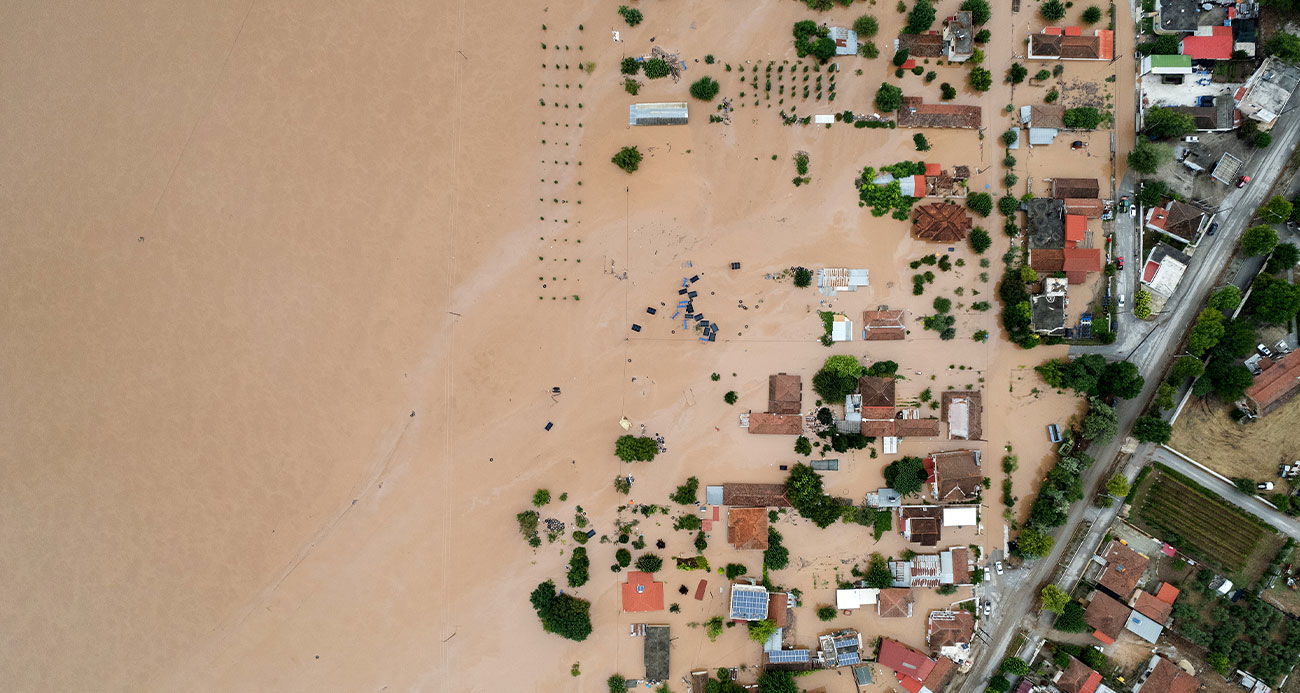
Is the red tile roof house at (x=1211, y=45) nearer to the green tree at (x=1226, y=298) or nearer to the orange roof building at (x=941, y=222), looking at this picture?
the green tree at (x=1226, y=298)

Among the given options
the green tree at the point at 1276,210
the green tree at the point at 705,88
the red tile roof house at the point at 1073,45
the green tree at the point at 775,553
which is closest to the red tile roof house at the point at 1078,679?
the green tree at the point at 775,553

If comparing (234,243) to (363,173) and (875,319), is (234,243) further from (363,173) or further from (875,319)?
(875,319)

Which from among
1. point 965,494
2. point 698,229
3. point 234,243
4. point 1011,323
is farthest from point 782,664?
point 234,243

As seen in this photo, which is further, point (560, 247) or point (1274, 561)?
point (560, 247)

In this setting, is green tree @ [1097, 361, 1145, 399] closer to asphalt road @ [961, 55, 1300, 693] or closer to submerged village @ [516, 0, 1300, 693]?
submerged village @ [516, 0, 1300, 693]

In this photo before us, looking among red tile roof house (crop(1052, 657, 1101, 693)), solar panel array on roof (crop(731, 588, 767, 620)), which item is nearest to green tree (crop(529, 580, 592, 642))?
solar panel array on roof (crop(731, 588, 767, 620))

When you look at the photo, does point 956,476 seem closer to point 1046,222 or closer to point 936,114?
point 1046,222
